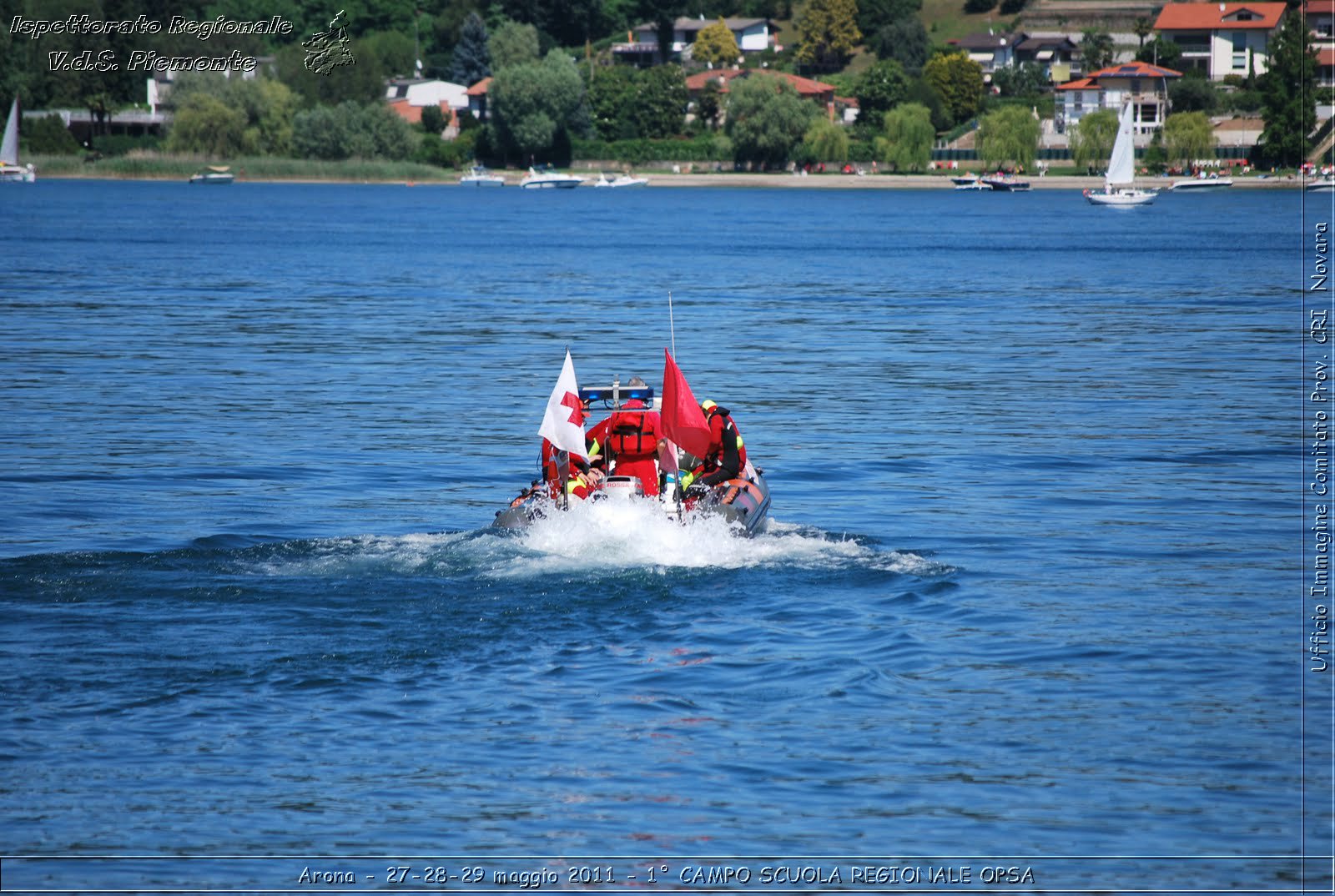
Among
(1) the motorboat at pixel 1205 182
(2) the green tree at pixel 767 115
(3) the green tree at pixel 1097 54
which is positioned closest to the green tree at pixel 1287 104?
(1) the motorboat at pixel 1205 182

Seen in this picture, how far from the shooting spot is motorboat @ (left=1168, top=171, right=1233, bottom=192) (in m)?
151

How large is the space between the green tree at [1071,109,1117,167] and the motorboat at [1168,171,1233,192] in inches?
287

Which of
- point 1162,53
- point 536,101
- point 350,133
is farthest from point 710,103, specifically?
point 1162,53

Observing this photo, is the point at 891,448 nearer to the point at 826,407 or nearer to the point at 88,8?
the point at 826,407

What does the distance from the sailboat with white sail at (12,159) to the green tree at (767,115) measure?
68600 mm

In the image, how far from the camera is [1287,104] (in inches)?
5758

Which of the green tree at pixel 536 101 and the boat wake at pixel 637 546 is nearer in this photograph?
the boat wake at pixel 637 546

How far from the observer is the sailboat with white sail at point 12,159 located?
497 ft

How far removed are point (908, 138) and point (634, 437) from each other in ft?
483

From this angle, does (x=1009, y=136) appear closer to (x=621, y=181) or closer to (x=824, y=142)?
(x=824, y=142)

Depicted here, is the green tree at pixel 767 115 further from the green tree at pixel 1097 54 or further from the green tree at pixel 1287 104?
the green tree at pixel 1287 104

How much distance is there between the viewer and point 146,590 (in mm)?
18000

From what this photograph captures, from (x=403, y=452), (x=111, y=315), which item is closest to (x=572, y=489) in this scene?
(x=403, y=452)

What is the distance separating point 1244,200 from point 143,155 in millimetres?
109912
